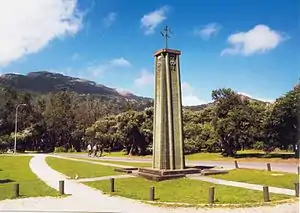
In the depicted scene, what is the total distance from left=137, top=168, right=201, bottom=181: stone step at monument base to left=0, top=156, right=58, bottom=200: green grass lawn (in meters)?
3.28

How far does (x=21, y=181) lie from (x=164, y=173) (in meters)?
4.50

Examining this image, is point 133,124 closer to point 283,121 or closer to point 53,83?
point 53,83

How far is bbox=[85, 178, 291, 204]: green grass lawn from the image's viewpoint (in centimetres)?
800

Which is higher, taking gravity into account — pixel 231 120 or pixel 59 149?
pixel 231 120

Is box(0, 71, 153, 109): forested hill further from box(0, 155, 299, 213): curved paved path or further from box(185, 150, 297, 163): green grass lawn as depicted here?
box(185, 150, 297, 163): green grass lawn

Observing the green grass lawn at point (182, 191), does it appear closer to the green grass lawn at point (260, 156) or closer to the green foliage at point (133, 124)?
the green foliage at point (133, 124)

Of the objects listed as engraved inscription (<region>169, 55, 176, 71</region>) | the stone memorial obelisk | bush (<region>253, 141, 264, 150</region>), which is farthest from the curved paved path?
bush (<region>253, 141, 264, 150</region>)

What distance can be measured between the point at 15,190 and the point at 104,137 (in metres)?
22.4

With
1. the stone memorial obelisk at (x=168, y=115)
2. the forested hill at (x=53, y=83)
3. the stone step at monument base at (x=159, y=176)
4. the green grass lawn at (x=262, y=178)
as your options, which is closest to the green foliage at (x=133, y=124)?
the forested hill at (x=53, y=83)

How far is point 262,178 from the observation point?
443 inches

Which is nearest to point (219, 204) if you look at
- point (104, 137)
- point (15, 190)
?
point (15, 190)

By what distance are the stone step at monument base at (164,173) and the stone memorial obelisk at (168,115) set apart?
350mm

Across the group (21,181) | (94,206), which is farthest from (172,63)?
(94,206)

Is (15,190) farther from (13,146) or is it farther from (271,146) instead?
(271,146)
